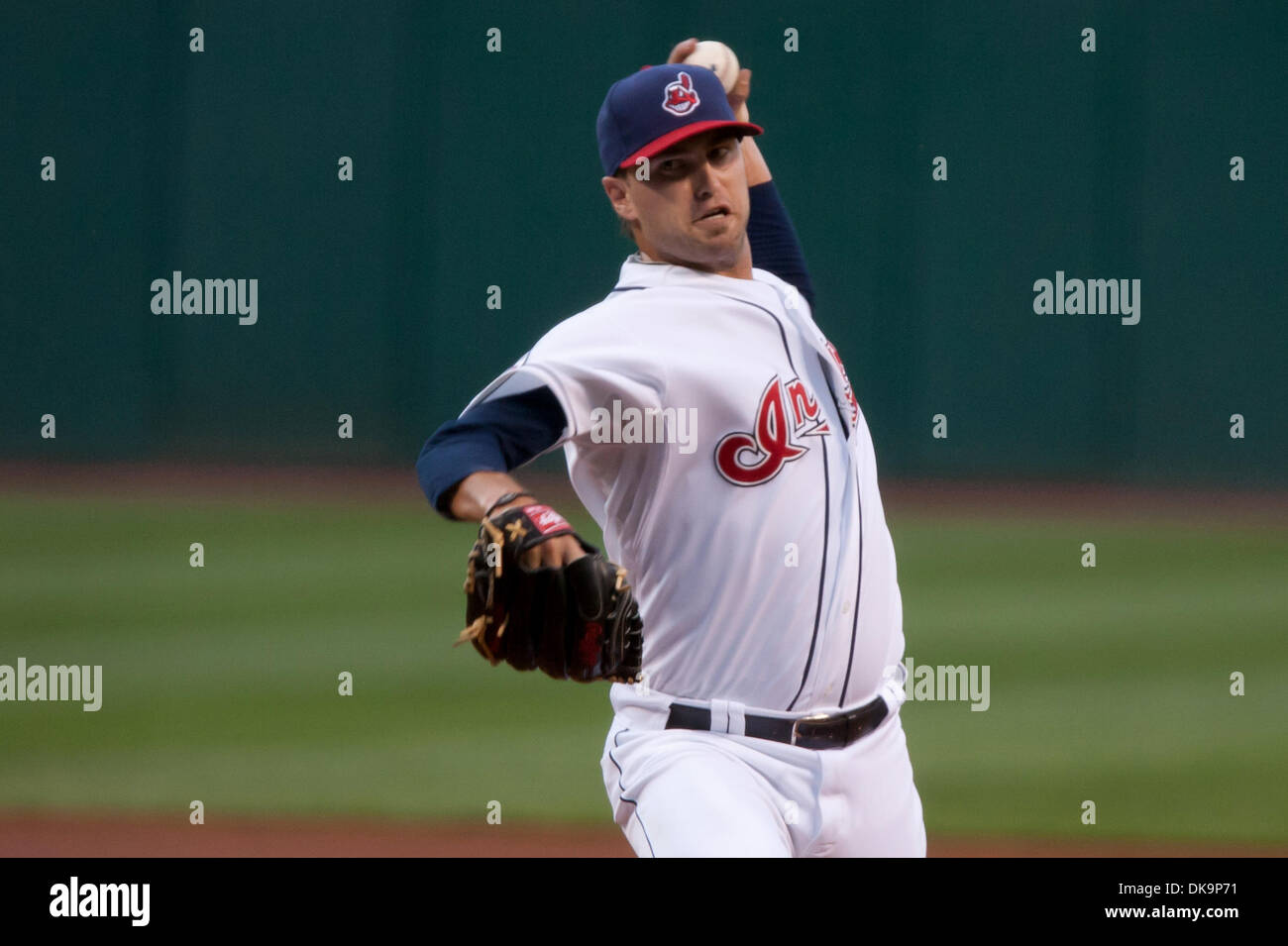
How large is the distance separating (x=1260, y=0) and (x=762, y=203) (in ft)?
26.2

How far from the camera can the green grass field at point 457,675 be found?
5.53m

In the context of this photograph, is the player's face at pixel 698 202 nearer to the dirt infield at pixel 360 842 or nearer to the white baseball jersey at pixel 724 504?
the white baseball jersey at pixel 724 504

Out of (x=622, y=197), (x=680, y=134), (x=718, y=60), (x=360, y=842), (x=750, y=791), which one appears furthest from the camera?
(x=360, y=842)

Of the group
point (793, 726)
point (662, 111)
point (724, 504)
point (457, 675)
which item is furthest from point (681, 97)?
point (457, 675)

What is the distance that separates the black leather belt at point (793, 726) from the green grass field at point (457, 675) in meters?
2.86

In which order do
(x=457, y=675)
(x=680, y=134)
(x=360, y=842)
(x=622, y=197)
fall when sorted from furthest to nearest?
(x=457, y=675), (x=360, y=842), (x=622, y=197), (x=680, y=134)

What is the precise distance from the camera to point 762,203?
289 centimetres

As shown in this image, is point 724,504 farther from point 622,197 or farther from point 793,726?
point 622,197

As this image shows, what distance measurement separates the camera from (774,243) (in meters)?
2.86

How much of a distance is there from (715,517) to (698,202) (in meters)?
0.56

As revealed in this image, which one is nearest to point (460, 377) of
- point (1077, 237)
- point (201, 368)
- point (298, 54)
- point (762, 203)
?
point (201, 368)

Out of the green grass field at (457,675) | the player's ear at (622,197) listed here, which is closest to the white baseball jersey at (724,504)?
the player's ear at (622,197)

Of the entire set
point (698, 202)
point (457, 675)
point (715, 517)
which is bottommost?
point (457, 675)

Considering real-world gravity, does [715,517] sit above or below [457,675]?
above
